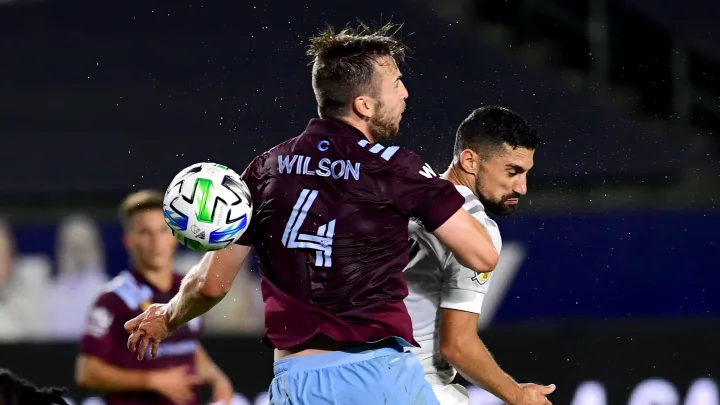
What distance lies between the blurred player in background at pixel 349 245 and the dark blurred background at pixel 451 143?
362 cm

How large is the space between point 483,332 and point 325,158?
3792 mm

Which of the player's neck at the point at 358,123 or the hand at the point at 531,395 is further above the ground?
the player's neck at the point at 358,123

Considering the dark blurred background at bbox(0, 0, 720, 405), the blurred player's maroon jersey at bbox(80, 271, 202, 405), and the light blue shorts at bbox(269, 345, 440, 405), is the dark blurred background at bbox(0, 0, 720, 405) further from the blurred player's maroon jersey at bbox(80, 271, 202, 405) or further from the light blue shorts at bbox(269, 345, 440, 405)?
the light blue shorts at bbox(269, 345, 440, 405)

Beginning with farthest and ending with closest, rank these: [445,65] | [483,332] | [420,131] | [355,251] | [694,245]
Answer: [445,65]
[420,131]
[694,245]
[483,332]
[355,251]

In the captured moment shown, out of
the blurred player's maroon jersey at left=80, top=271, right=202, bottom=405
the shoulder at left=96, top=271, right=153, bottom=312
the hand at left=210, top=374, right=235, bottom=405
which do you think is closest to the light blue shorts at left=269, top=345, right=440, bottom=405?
the blurred player's maroon jersey at left=80, top=271, right=202, bottom=405

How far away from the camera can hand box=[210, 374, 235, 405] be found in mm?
7156

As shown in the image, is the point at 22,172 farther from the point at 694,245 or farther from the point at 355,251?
the point at 355,251

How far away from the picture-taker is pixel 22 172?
1320 cm

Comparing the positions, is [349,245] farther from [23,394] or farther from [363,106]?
→ [23,394]

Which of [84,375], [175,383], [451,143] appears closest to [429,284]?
[175,383]

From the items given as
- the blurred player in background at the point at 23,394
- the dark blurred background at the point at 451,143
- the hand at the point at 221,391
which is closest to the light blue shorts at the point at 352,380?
the blurred player in background at the point at 23,394

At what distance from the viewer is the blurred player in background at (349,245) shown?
4.02 metres

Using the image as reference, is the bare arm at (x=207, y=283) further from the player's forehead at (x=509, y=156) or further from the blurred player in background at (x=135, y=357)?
the blurred player in background at (x=135, y=357)

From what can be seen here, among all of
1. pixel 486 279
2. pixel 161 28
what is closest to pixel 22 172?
pixel 161 28
